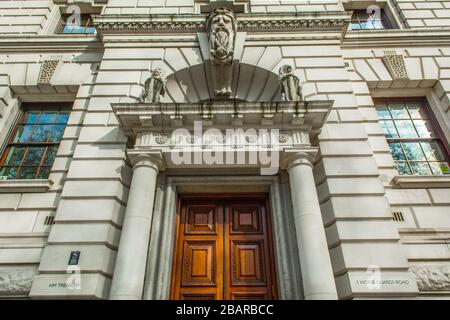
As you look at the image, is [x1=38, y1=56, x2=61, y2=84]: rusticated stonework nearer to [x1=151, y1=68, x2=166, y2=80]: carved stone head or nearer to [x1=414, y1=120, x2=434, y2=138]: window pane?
[x1=151, y1=68, x2=166, y2=80]: carved stone head

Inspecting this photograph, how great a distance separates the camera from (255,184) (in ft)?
25.8

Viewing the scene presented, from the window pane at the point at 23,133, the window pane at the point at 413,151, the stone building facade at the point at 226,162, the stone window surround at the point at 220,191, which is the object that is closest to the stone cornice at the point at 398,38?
the stone building facade at the point at 226,162

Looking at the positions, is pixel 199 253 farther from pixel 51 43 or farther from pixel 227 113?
pixel 51 43

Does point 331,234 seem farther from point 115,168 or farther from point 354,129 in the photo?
point 115,168

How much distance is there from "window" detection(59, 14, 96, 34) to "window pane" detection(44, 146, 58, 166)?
5634 mm

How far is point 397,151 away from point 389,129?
0.82m

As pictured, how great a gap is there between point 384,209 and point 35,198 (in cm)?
890

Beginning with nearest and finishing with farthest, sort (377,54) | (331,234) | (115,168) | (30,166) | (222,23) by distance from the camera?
(331,234)
(115,168)
(30,166)
(222,23)
(377,54)

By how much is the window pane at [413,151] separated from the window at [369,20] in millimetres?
5691

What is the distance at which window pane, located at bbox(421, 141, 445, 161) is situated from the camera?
29.3 ft

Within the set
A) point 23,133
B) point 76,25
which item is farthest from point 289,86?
point 76,25
